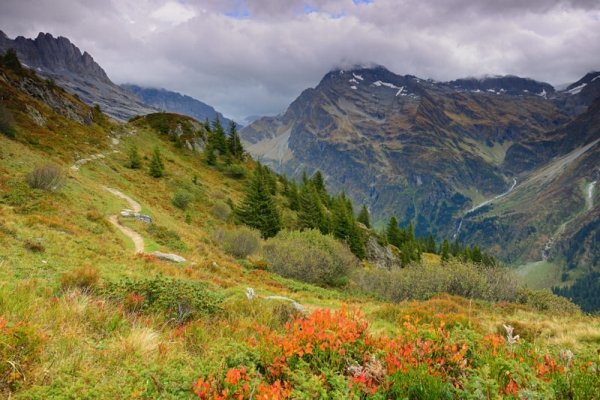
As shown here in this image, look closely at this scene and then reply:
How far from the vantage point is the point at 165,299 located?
6867mm

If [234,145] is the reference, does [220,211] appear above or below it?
below

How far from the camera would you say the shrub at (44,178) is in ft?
64.1

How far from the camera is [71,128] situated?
4328 cm

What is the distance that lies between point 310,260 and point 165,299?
58.1ft

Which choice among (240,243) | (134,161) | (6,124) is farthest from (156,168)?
(240,243)

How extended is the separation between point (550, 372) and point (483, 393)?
4.30 feet

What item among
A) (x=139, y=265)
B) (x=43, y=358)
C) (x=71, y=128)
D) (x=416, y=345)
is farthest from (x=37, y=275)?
(x=71, y=128)

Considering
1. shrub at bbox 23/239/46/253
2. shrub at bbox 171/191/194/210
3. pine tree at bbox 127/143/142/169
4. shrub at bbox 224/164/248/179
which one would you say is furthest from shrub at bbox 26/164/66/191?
shrub at bbox 224/164/248/179

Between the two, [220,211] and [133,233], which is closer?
[133,233]

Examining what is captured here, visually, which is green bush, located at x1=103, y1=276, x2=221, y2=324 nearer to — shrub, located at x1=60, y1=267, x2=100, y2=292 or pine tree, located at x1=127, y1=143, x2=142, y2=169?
shrub, located at x1=60, y1=267, x2=100, y2=292

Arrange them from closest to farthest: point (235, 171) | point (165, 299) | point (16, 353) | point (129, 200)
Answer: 1. point (16, 353)
2. point (165, 299)
3. point (129, 200)
4. point (235, 171)

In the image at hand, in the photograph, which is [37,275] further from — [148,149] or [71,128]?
[148,149]

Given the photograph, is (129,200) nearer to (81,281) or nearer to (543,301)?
(81,281)

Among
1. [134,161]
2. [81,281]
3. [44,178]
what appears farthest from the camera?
[134,161]
